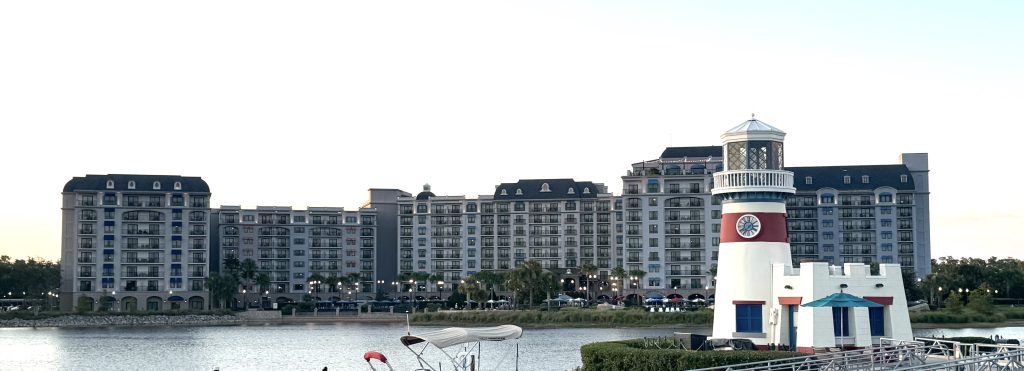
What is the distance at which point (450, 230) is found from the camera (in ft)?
651

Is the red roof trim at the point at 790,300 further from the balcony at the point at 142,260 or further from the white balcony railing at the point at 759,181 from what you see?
the balcony at the point at 142,260

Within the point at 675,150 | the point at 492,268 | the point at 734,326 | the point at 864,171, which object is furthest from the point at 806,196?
the point at 734,326

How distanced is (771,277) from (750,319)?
172cm

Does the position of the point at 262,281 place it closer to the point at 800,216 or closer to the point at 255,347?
the point at 800,216

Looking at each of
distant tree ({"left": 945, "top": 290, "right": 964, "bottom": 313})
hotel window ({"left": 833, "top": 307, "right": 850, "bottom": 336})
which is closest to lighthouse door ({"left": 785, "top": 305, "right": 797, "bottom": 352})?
hotel window ({"left": 833, "top": 307, "right": 850, "bottom": 336})

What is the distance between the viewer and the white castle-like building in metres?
45.1

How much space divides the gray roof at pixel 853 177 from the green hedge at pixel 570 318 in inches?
1873

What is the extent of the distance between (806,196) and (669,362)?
146m

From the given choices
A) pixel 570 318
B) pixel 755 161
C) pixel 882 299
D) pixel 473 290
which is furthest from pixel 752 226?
pixel 473 290

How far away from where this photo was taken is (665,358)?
134ft

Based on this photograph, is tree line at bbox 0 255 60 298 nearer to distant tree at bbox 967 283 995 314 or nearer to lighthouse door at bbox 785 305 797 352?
distant tree at bbox 967 283 995 314

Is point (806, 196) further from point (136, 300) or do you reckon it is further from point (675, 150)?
point (136, 300)

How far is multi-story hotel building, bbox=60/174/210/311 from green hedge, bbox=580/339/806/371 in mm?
143758

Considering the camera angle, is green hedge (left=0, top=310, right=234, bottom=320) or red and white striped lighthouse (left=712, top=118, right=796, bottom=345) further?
green hedge (left=0, top=310, right=234, bottom=320)
